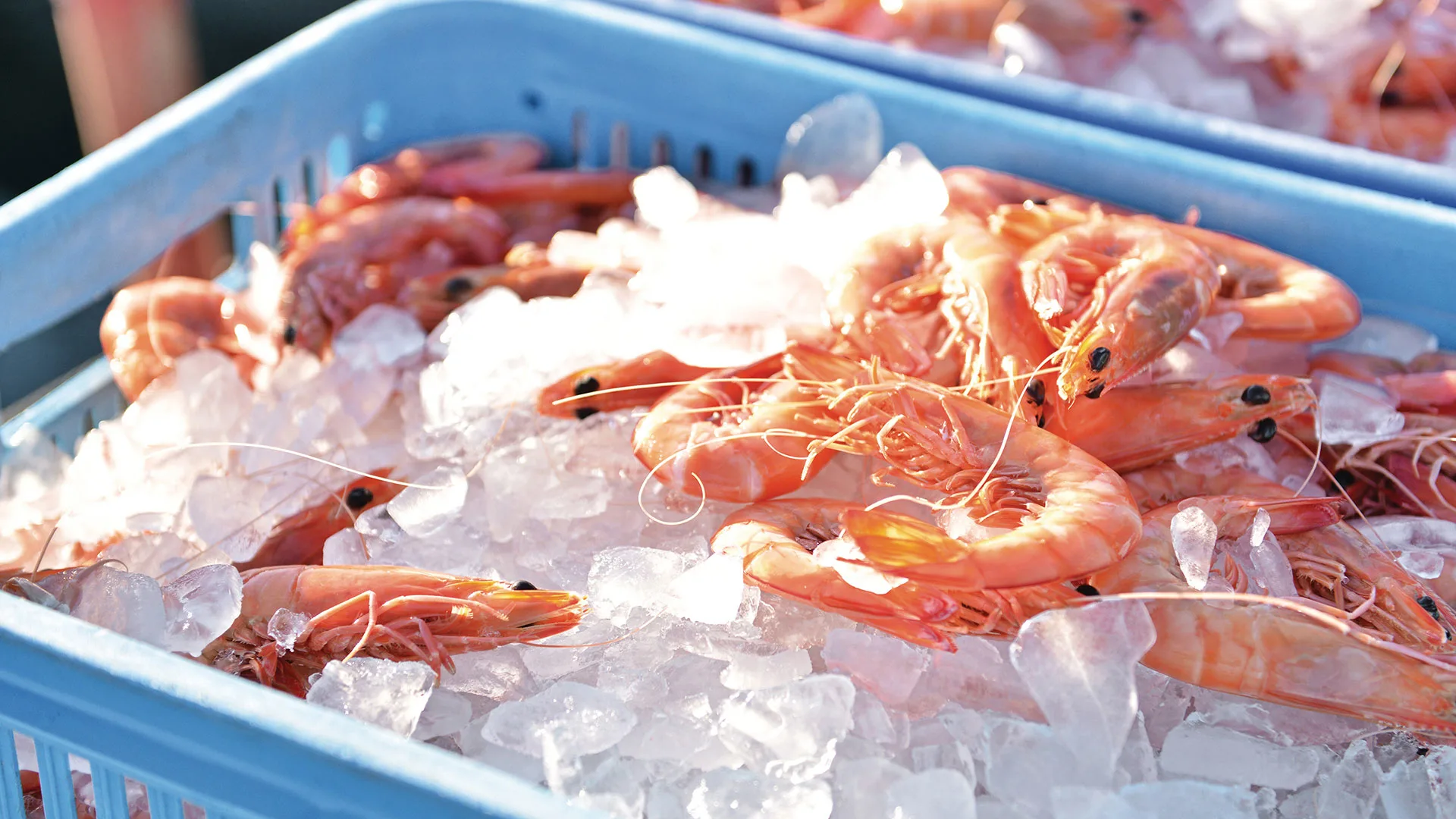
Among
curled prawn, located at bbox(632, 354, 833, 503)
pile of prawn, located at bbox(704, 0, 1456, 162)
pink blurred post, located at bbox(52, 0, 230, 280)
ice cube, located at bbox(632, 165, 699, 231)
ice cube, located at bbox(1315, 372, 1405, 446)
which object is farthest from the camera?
pink blurred post, located at bbox(52, 0, 230, 280)

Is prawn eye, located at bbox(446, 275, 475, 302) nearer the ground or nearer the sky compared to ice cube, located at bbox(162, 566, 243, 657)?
nearer the ground

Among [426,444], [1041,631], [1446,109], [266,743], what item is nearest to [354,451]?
[426,444]

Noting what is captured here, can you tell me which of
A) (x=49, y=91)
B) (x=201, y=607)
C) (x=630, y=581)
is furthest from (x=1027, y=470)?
(x=49, y=91)

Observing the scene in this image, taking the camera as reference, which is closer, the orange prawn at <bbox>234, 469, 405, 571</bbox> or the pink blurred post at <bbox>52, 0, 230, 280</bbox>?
the orange prawn at <bbox>234, 469, 405, 571</bbox>

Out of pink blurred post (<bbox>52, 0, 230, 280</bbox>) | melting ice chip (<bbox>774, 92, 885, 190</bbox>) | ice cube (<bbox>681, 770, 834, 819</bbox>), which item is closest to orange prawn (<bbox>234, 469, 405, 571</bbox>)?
ice cube (<bbox>681, 770, 834, 819</bbox>)

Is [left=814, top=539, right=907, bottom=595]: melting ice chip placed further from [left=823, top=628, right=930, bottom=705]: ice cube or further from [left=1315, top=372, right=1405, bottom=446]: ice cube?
[left=1315, top=372, right=1405, bottom=446]: ice cube

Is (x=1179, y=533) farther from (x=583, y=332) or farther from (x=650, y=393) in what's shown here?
(x=583, y=332)

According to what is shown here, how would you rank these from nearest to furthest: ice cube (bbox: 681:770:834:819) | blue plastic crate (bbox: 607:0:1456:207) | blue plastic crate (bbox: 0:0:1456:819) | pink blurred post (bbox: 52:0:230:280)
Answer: blue plastic crate (bbox: 0:0:1456:819) → ice cube (bbox: 681:770:834:819) → blue plastic crate (bbox: 607:0:1456:207) → pink blurred post (bbox: 52:0:230:280)
